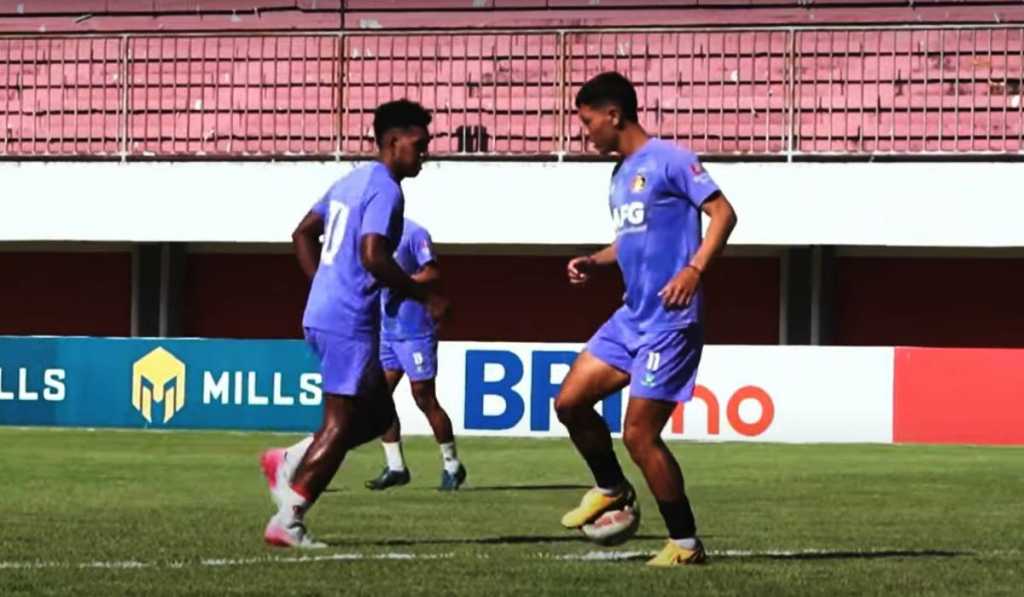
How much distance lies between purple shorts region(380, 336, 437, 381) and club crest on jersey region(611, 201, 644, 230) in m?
6.23

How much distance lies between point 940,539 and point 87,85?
19.8 meters

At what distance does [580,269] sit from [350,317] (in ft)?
3.50

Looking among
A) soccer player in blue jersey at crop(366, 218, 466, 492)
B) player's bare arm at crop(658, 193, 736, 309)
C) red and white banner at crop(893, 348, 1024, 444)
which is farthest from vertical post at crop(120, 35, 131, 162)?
player's bare arm at crop(658, 193, 736, 309)

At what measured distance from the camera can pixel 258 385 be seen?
2419cm

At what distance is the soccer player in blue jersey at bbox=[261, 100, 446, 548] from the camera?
9.95m

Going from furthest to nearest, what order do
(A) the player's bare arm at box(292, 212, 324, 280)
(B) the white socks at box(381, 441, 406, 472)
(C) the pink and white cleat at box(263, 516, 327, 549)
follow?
1. (B) the white socks at box(381, 441, 406, 472)
2. (A) the player's bare arm at box(292, 212, 324, 280)
3. (C) the pink and white cleat at box(263, 516, 327, 549)

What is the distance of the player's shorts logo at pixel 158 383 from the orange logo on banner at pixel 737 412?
5.36 meters

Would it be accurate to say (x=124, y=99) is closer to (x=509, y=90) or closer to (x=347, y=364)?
(x=509, y=90)

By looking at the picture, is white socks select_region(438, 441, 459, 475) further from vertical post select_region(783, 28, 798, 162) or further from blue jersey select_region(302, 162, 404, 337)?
vertical post select_region(783, 28, 798, 162)

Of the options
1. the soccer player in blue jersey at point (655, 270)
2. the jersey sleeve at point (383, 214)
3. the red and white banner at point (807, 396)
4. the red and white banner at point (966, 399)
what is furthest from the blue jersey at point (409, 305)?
the red and white banner at point (966, 399)

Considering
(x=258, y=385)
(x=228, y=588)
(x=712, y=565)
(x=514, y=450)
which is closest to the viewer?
(x=228, y=588)

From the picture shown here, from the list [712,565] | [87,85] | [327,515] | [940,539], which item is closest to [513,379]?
[87,85]

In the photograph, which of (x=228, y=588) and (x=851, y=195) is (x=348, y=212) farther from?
(x=851, y=195)

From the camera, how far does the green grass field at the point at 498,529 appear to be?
8.40 meters
